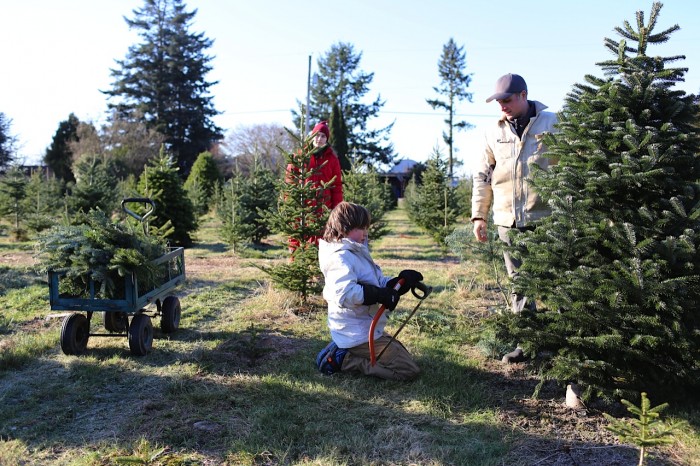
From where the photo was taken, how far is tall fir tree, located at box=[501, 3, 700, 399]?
3.16 metres

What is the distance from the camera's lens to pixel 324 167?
6863mm

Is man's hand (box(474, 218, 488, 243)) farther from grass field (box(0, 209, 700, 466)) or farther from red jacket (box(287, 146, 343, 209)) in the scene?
red jacket (box(287, 146, 343, 209))

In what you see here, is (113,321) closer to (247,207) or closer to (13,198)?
(247,207)

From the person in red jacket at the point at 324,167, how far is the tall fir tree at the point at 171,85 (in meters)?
36.1

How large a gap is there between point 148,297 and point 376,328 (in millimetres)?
2091

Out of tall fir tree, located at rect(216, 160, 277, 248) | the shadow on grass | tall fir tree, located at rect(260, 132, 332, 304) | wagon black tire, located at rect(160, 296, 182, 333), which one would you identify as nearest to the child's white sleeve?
the shadow on grass

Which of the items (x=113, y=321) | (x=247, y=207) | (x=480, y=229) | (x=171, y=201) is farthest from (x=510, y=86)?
(x=247, y=207)

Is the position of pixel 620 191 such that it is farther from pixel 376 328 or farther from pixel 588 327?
pixel 376 328

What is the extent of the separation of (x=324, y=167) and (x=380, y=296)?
3.30 m

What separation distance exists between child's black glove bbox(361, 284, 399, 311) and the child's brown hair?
50 cm

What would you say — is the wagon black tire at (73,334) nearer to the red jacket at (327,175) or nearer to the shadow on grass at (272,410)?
the shadow on grass at (272,410)

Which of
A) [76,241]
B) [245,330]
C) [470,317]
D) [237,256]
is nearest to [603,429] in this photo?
[470,317]

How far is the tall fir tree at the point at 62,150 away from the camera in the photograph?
36.8 m

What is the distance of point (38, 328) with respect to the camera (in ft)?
19.0
